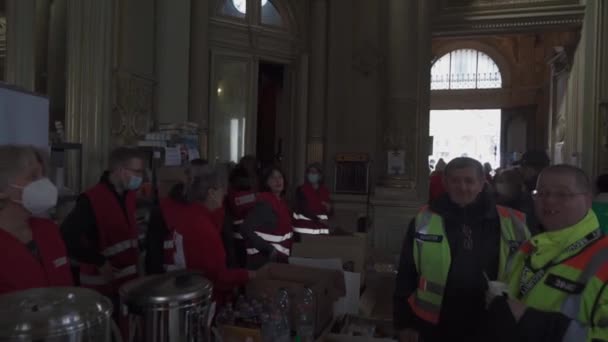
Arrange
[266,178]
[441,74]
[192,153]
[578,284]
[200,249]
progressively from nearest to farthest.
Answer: [578,284] → [200,249] → [266,178] → [192,153] → [441,74]

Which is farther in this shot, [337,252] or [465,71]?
[465,71]

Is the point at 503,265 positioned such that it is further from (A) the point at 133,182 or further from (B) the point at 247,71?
(B) the point at 247,71

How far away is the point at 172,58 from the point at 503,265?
16.5 ft

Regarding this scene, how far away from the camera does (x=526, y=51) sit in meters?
12.1

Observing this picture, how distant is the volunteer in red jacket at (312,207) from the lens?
16.6ft

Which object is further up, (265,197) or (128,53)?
(128,53)

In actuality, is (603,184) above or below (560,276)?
above

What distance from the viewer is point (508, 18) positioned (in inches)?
286

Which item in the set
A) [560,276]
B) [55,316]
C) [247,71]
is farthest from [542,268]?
[247,71]

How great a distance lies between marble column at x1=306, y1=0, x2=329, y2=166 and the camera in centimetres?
780

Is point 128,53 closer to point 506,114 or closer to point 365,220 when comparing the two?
point 365,220

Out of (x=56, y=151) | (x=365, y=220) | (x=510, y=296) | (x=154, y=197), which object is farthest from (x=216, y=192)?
(x=365, y=220)

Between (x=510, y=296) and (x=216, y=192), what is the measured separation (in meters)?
1.46

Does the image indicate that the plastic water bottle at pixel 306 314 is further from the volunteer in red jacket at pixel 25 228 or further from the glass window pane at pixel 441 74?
the glass window pane at pixel 441 74
